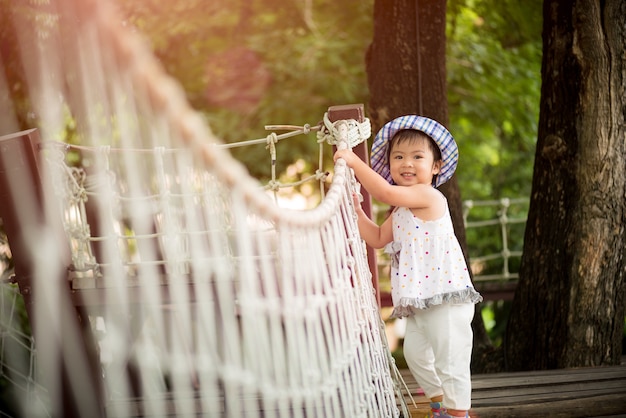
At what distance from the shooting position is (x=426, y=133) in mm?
2295

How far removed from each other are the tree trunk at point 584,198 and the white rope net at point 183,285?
76 centimetres

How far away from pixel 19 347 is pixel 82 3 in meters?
3.35

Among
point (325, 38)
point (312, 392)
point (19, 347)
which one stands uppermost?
point (325, 38)

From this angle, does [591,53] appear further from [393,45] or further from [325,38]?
[325,38]

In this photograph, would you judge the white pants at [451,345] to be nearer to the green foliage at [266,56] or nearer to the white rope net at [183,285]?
the white rope net at [183,285]

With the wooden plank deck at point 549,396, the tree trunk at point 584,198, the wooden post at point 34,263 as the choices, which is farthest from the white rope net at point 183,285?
the tree trunk at point 584,198

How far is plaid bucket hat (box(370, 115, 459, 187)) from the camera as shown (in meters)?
2.29

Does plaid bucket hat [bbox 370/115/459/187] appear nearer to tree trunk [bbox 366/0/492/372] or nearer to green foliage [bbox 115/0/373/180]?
tree trunk [bbox 366/0/492/372]

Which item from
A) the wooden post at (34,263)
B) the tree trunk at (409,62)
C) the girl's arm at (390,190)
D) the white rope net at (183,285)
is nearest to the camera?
the white rope net at (183,285)

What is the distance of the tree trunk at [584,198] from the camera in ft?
10.6

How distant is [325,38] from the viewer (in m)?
6.64

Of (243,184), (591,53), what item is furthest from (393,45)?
(243,184)

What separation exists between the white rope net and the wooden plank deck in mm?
276

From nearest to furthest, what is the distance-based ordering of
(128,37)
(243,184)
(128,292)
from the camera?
(128,37), (243,184), (128,292)
